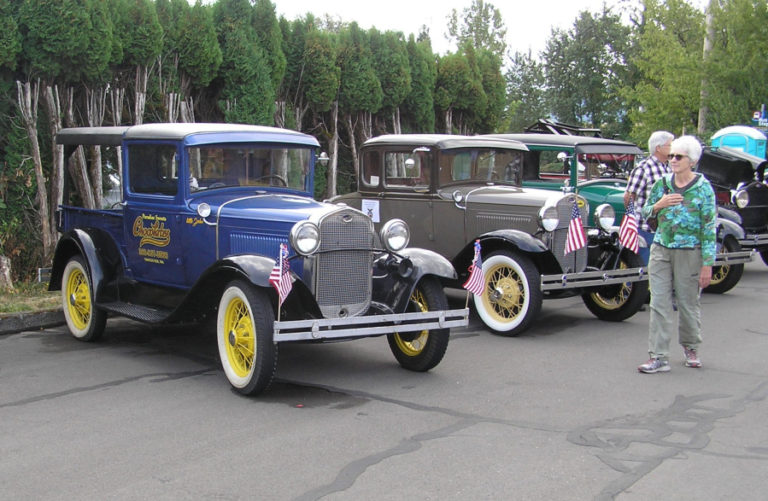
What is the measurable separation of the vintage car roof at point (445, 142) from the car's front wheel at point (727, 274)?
3112 millimetres

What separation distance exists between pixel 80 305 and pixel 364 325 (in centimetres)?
322

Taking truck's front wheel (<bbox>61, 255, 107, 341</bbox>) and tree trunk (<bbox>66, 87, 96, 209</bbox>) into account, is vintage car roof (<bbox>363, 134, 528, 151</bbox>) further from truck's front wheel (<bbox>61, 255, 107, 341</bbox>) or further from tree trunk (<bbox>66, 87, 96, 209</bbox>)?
truck's front wheel (<bbox>61, 255, 107, 341</bbox>)

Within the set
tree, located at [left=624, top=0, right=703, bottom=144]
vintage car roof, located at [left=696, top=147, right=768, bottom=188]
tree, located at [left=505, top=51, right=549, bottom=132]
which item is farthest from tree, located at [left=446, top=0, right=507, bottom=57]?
vintage car roof, located at [left=696, top=147, right=768, bottom=188]

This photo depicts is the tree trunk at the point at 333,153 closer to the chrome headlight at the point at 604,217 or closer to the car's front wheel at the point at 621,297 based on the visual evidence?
the chrome headlight at the point at 604,217

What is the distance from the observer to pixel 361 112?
14742mm

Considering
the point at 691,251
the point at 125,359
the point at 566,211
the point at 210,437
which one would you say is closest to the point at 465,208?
the point at 566,211

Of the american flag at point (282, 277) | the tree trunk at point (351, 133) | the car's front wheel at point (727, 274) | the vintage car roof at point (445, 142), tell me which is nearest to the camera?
the american flag at point (282, 277)

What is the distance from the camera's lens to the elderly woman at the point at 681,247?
6.09 metres

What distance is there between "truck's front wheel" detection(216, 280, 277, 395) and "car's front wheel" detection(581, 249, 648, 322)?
421cm

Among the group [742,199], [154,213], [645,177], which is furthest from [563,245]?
[742,199]

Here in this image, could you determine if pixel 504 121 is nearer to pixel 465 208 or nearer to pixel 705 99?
pixel 705 99

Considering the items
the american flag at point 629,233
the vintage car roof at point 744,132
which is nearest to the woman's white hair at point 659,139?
the american flag at point 629,233

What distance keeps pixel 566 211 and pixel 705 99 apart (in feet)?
47.4

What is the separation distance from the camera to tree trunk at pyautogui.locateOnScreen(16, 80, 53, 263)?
30.0 feet
